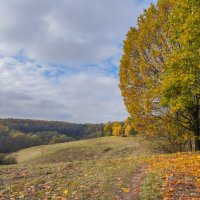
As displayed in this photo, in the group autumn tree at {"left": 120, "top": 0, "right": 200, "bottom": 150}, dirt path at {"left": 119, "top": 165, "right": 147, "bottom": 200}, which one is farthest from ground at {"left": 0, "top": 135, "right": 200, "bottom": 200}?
autumn tree at {"left": 120, "top": 0, "right": 200, "bottom": 150}

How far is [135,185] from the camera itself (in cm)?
1274

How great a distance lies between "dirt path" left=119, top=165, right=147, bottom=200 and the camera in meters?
11.1

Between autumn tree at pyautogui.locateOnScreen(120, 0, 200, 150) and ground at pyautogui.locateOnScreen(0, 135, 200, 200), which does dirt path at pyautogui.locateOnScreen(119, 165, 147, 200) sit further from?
autumn tree at pyautogui.locateOnScreen(120, 0, 200, 150)

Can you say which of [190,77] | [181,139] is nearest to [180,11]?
[190,77]

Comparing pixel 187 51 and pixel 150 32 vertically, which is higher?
pixel 150 32

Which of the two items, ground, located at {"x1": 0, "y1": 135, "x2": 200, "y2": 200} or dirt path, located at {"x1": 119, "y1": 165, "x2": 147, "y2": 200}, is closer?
dirt path, located at {"x1": 119, "y1": 165, "x2": 147, "y2": 200}

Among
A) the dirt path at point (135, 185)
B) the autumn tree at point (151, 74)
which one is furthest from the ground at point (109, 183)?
the autumn tree at point (151, 74)

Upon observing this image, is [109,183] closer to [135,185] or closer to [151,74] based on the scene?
[135,185]

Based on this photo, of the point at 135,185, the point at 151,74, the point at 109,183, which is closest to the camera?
the point at 135,185

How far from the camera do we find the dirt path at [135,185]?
36.5 ft

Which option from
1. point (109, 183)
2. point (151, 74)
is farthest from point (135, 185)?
point (151, 74)

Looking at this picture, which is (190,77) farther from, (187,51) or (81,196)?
(81,196)

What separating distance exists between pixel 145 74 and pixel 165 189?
50.2 ft

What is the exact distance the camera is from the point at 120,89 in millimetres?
27703
